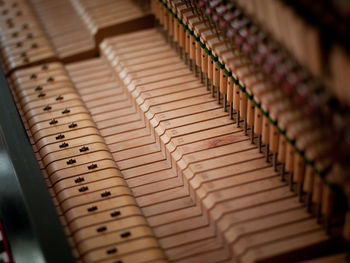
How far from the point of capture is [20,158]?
16.1 feet

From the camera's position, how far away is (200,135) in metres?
5.36

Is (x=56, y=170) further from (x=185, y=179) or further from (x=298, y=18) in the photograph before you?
(x=298, y=18)

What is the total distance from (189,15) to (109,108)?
128 centimetres

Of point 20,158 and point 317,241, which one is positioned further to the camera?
point 20,158

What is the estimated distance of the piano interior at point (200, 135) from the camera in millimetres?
3951

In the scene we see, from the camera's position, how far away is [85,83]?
258 inches

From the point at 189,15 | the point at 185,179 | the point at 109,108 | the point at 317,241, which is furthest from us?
the point at 109,108

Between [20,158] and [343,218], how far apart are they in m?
2.52

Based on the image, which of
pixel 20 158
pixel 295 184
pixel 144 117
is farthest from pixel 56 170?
pixel 295 184

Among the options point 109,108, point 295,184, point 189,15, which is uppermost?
point 189,15

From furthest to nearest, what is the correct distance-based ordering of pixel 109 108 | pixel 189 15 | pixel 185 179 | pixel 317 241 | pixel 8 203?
pixel 109 108, pixel 189 15, pixel 185 179, pixel 8 203, pixel 317 241

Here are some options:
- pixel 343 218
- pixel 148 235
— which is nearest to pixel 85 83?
pixel 148 235

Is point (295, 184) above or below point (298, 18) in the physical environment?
below

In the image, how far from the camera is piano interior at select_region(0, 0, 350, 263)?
156 inches
